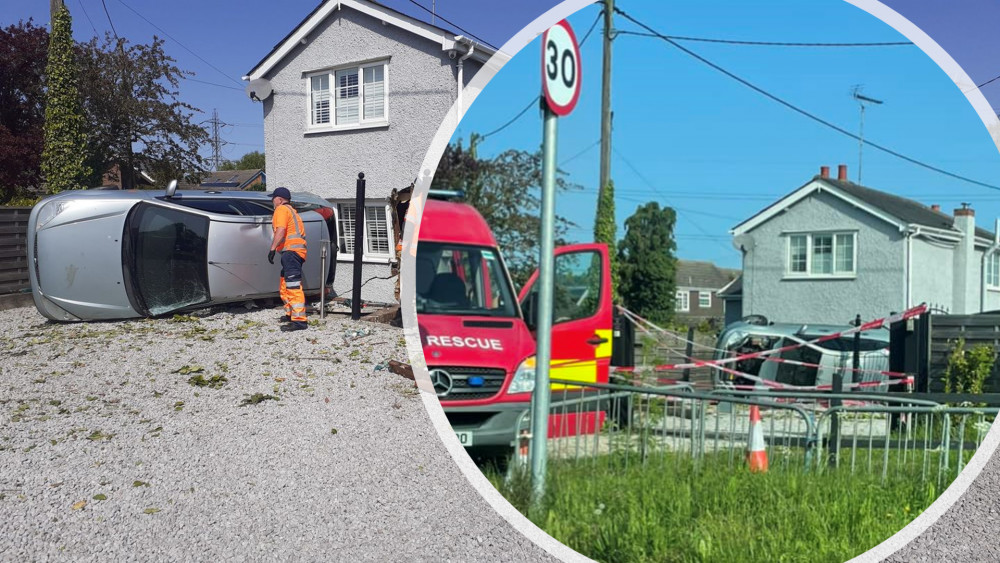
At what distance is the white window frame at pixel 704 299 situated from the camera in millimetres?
1357

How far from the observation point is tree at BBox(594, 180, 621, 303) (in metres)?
1.33

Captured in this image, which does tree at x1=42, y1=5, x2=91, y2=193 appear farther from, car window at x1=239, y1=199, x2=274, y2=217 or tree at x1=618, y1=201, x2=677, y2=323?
tree at x1=618, y1=201, x2=677, y2=323

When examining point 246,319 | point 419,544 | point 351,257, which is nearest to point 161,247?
point 246,319

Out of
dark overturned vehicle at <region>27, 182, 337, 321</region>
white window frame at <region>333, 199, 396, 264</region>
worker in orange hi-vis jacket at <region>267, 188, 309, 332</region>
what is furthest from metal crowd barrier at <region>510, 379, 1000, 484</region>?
white window frame at <region>333, 199, 396, 264</region>

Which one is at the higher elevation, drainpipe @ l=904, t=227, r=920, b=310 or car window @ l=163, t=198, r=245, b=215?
car window @ l=163, t=198, r=245, b=215

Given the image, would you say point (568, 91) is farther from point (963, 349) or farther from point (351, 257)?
point (351, 257)

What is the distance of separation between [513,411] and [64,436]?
6.04m

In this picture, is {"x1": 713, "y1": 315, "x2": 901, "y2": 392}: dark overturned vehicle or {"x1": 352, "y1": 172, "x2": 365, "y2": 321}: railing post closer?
{"x1": 713, "y1": 315, "x2": 901, "y2": 392}: dark overturned vehicle

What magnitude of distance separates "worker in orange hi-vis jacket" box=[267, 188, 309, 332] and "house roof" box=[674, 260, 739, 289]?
31.9 feet

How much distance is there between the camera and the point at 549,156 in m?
1.39

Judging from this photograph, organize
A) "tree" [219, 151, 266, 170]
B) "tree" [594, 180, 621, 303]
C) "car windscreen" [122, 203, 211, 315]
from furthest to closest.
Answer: "tree" [219, 151, 266, 170]
"car windscreen" [122, 203, 211, 315]
"tree" [594, 180, 621, 303]

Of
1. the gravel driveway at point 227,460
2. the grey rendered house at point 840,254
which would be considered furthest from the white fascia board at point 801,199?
the gravel driveway at point 227,460

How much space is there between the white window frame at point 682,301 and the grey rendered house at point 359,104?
13.1 meters

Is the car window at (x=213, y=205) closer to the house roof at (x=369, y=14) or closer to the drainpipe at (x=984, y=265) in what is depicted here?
the house roof at (x=369, y=14)
